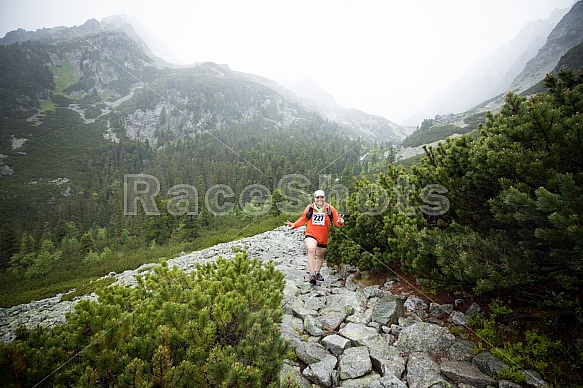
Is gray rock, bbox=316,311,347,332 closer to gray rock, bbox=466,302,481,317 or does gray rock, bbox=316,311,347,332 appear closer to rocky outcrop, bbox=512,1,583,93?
gray rock, bbox=466,302,481,317

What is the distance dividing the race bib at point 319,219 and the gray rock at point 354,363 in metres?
3.53

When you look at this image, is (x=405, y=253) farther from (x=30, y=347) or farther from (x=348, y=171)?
(x=348, y=171)

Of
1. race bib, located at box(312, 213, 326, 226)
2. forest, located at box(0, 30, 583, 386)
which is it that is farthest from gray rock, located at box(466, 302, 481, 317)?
race bib, located at box(312, 213, 326, 226)

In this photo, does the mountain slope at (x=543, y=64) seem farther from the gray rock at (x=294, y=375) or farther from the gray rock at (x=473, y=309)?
the gray rock at (x=294, y=375)

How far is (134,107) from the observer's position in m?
141

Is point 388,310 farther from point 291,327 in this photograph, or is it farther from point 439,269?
point 291,327

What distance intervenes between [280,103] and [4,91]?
14723 centimetres

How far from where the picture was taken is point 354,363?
148 inches

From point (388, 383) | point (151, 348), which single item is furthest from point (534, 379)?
point (151, 348)

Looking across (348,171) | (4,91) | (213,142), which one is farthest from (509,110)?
(4,91)

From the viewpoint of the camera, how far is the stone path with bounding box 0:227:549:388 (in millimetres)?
3395

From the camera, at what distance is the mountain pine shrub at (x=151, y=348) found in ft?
7.25

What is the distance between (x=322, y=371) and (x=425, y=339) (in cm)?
186

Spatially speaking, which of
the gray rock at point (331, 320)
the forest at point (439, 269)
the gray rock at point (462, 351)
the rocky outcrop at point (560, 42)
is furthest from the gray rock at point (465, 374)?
the rocky outcrop at point (560, 42)
